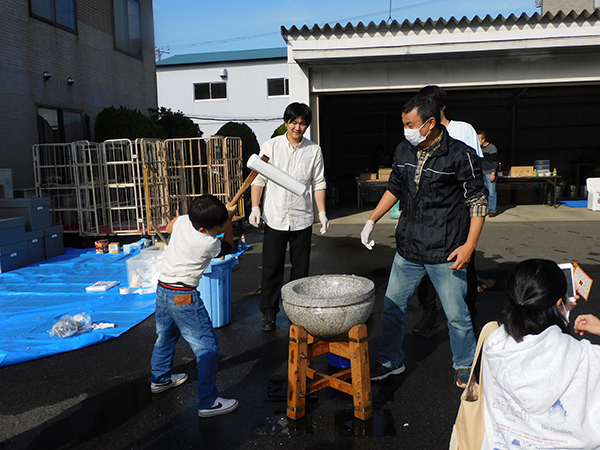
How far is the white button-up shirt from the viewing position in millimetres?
4406

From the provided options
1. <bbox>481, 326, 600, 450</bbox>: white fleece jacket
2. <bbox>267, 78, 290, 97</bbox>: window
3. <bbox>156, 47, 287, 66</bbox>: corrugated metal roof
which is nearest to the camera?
<bbox>481, 326, 600, 450</bbox>: white fleece jacket

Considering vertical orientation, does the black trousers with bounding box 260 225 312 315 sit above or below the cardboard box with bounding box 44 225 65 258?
Result: above

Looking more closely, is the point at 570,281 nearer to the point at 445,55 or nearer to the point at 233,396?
the point at 233,396

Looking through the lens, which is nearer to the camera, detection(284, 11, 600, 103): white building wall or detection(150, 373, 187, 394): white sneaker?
detection(150, 373, 187, 394): white sneaker

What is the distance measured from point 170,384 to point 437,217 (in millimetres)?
2160

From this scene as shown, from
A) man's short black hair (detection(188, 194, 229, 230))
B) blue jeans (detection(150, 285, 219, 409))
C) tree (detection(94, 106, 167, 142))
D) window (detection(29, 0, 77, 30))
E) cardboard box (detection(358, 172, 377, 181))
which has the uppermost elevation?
window (detection(29, 0, 77, 30))

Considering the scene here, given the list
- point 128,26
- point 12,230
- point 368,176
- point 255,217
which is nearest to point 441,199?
point 255,217

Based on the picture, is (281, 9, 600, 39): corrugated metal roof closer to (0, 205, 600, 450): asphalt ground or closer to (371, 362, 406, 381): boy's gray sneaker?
(0, 205, 600, 450): asphalt ground

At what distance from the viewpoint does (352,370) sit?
2.98 metres

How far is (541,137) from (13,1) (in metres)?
15.6

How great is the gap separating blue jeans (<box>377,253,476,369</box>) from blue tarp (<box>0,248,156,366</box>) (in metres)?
2.62

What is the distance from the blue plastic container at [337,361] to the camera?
3693 millimetres

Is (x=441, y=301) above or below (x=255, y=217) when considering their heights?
below

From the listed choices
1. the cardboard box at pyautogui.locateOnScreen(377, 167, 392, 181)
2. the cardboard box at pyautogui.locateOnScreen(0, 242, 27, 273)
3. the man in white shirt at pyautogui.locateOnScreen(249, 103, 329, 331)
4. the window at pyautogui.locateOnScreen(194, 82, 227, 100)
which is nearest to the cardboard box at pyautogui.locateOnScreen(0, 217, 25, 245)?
the cardboard box at pyautogui.locateOnScreen(0, 242, 27, 273)
